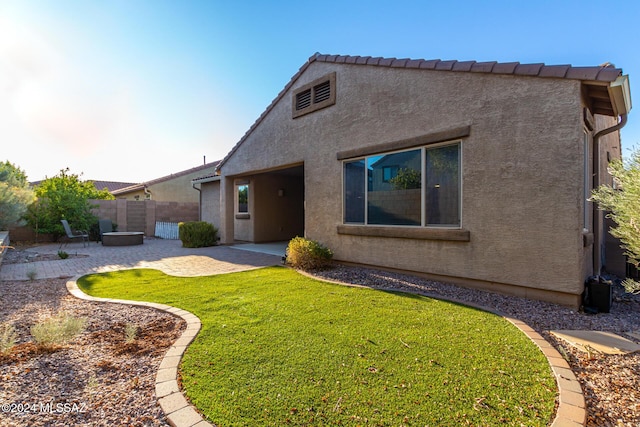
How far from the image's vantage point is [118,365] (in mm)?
3078

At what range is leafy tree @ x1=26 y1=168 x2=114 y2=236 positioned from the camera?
563 inches

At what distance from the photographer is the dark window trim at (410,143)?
233 inches

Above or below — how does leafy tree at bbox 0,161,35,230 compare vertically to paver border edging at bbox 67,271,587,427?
above

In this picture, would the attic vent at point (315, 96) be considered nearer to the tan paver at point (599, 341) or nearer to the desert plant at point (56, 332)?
the tan paver at point (599, 341)

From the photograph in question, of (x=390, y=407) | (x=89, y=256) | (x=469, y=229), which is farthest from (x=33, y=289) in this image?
(x=469, y=229)

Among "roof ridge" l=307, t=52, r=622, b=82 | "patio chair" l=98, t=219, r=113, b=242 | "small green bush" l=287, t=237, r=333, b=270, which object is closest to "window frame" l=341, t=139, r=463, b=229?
"small green bush" l=287, t=237, r=333, b=270

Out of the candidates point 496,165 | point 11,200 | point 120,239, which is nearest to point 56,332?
point 496,165

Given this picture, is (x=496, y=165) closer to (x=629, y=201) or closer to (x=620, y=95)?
(x=620, y=95)

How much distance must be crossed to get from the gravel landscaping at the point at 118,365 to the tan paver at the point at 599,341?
136 mm

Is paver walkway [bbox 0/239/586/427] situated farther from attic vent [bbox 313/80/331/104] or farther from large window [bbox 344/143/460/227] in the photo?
attic vent [bbox 313/80/331/104]

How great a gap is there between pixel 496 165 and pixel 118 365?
6.42m

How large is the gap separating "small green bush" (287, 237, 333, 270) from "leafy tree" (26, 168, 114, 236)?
13139 mm

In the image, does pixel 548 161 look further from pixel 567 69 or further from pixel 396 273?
pixel 396 273

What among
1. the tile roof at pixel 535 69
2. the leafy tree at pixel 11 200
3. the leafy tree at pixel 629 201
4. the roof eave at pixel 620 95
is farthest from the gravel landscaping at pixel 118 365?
the leafy tree at pixel 11 200
